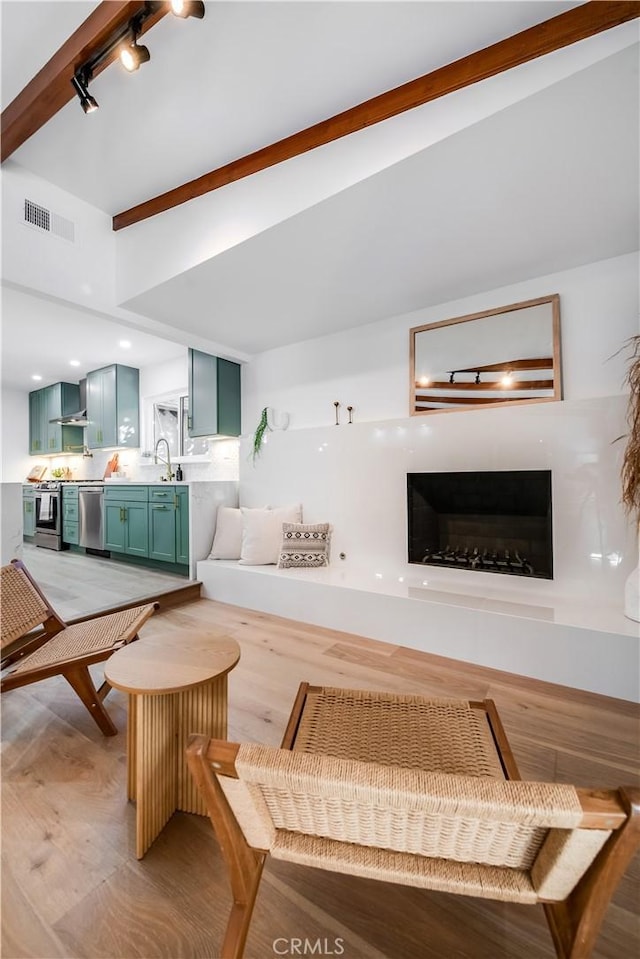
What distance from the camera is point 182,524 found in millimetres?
4004

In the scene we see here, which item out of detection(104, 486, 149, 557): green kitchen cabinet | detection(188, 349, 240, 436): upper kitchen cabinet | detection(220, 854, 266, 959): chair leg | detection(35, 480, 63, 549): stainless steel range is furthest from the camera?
detection(35, 480, 63, 549): stainless steel range

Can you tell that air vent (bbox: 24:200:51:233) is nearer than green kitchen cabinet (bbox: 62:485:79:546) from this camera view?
Yes

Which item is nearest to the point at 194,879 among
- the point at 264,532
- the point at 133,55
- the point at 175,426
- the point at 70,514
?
the point at 264,532

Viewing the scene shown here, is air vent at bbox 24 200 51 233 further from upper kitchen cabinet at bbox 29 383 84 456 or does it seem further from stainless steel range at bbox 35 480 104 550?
upper kitchen cabinet at bbox 29 383 84 456

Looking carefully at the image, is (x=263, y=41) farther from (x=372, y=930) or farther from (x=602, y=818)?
(x=372, y=930)

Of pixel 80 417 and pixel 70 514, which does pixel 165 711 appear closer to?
pixel 70 514

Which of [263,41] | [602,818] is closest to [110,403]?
[263,41]

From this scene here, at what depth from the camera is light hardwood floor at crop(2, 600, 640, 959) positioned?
3.21ft

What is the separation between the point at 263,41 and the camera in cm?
162

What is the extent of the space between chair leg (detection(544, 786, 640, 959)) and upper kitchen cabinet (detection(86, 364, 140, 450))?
5.96 metres

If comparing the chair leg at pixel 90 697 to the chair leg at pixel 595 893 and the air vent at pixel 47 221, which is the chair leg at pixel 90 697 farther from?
the air vent at pixel 47 221

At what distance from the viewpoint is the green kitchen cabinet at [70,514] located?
217 inches

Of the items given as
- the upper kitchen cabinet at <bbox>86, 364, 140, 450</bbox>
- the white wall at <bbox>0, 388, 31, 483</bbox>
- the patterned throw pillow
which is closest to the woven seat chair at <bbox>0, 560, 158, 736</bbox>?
the patterned throw pillow

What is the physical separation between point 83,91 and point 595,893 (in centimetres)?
291
